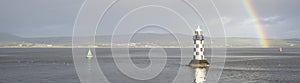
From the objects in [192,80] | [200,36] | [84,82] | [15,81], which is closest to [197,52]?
[200,36]

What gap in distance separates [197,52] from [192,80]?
52.4 ft

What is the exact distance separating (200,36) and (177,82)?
19.1 metres

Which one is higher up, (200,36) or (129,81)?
(200,36)

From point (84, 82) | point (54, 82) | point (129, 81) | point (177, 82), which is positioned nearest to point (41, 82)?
point (54, 82)

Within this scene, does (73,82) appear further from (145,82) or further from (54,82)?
(145,82)

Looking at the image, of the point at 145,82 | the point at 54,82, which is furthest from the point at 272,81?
the point at 54,82

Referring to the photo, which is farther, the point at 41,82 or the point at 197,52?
the point at 197,52

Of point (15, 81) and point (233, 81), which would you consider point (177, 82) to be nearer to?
point (233, 81)

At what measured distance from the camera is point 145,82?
4912 cm

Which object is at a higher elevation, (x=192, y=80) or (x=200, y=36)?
(x=200, y=36)

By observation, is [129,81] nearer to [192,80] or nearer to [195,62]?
[192,80]

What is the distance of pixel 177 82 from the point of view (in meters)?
49.2

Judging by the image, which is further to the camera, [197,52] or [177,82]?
[197,52]

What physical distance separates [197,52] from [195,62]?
3352mm
